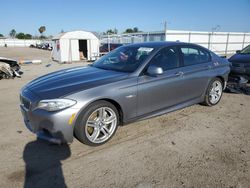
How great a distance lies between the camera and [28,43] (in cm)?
7056

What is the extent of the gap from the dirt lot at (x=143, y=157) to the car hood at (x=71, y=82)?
901 mm

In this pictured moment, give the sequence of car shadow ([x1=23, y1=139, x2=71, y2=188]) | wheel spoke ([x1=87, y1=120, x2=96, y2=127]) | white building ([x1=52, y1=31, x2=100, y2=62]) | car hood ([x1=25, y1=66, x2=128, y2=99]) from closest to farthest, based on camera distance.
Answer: car shadow ([x1=23, y1=139, x2=71, y2=188])
car hood ([x1=25, y1=66, x2=128, y2=99])
wheel spoke ([x1=87, y1=120, x2=96, y2=127])
white building ([x1=52, y1=31, x2=100, y2=62])

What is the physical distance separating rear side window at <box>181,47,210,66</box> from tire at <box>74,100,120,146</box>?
204 centimetres

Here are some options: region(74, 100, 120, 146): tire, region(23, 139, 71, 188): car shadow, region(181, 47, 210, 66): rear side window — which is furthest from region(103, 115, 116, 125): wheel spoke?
region(181, 47, 210, 66): rear side window

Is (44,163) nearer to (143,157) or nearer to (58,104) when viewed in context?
(58,104)

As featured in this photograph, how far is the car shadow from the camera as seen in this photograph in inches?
101

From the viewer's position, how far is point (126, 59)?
165 inches

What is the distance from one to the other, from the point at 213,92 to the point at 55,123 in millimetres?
3913

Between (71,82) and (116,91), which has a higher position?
(71,82)

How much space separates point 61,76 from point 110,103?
3.84ft

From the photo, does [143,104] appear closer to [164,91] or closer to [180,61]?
[164,91]

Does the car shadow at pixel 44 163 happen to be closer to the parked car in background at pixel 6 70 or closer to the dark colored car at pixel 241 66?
the dark colored car at pixel 241 66

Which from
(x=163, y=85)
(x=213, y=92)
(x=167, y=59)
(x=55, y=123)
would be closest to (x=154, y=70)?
(x=163, y=85)

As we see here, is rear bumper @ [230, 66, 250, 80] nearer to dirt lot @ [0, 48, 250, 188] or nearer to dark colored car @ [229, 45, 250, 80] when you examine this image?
dark colored car @ [229, 45, 250, 80]
